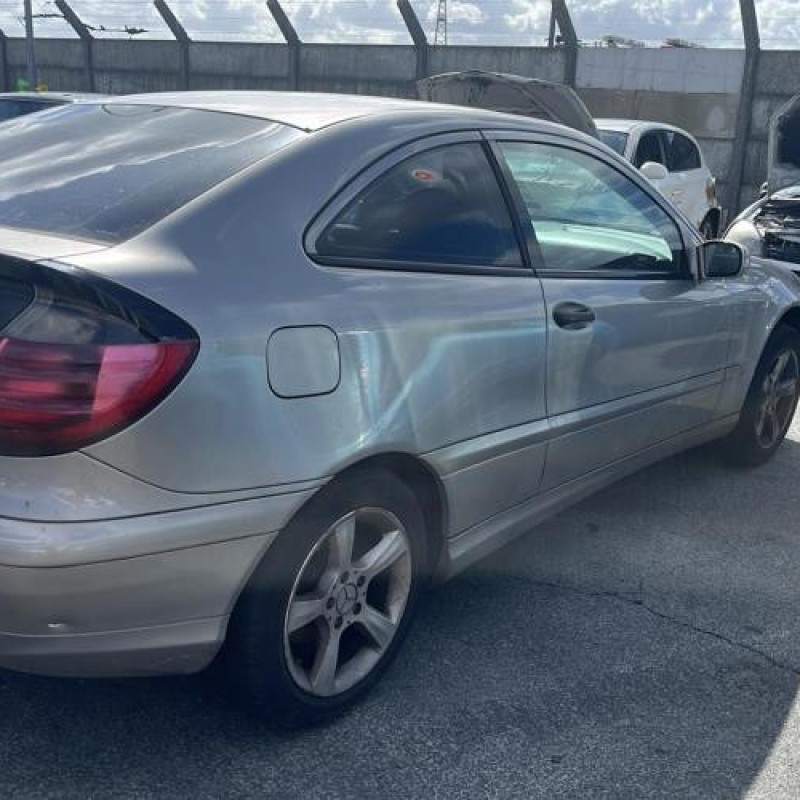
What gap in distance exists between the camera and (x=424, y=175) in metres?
3.05

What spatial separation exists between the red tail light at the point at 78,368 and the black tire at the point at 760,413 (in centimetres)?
334

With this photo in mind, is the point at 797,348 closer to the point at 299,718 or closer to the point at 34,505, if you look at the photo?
the point at 299,718

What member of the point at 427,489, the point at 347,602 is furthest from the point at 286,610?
the point at 427,489

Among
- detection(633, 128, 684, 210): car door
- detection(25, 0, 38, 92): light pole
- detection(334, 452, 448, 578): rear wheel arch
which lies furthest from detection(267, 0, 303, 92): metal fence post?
detection(334, 452, 448, 578): rear wheel arch

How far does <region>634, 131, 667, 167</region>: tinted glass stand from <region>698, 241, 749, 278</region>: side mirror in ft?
20.9

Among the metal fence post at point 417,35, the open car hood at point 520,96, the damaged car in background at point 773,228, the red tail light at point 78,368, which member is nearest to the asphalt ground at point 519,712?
the red tail light at point 78,368

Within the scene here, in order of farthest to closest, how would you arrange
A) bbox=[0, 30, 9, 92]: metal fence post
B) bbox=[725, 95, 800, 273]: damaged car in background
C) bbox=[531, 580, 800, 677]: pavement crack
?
bbox=[0, 30, 9, 92]: metal fence post → bbox=[725, 95, 800, 273]: damaged car in background → bbox=[531, 580, 800, 677]: pavement crack

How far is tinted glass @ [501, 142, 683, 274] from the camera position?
3.46m

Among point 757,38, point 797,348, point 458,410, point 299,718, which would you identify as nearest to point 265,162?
point 458,410

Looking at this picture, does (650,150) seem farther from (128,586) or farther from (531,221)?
(128,586)

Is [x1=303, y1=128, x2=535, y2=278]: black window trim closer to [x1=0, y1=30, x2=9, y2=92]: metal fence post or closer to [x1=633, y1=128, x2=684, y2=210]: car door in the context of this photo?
[x1=633, y1=128, x2=684, y2=210]: car door

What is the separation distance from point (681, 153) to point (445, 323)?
374 inches

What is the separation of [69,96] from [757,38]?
377 inches

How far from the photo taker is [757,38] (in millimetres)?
14695
